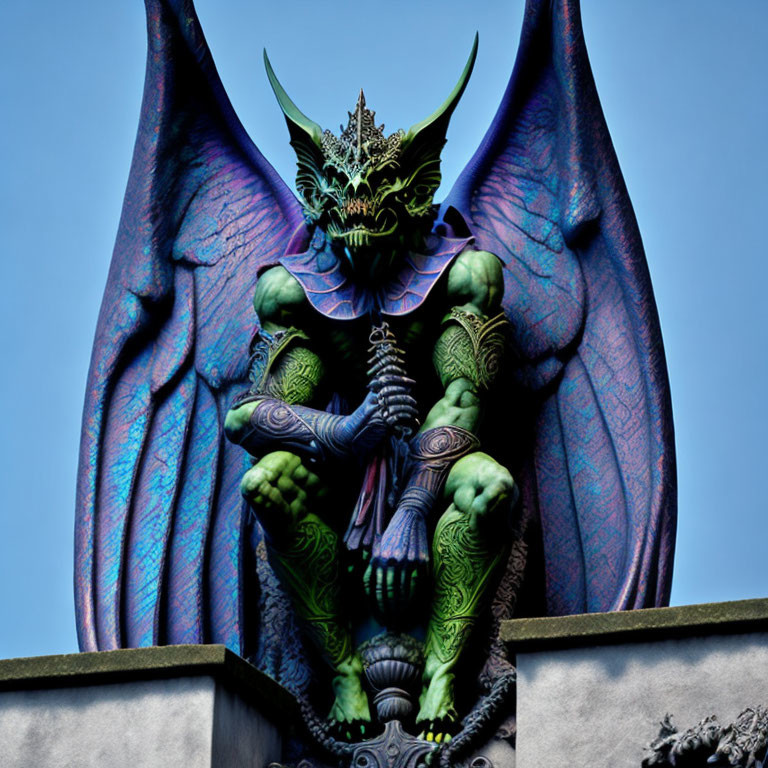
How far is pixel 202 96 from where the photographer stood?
1214 centimetres

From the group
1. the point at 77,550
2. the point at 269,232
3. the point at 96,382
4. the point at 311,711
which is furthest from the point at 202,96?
the point at 311,711

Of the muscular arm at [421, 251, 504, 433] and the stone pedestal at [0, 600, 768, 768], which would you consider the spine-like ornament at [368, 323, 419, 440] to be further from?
the stone pedestal at [0, 600, 768, 768]

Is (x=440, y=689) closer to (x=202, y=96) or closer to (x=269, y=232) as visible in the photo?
(x=269, y=232)

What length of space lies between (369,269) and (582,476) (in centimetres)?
154

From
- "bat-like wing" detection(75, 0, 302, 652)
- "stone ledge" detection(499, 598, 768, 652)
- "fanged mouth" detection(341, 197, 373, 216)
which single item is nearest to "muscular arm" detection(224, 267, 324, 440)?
"fanged mouth" detection(341, 197, 373, 216)

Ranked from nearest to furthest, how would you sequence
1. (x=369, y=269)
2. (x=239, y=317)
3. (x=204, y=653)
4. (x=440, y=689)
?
(x=204, y=653), (x=440, y=689), (x=369, y=269), (x=239, y=317)

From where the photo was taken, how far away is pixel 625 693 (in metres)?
9.07

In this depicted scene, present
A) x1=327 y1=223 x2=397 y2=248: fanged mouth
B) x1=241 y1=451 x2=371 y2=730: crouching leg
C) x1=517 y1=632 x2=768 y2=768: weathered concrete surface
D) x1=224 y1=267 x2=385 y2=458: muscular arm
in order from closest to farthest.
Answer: x1=517 y1=632 x2=768 y2=768: weathered concrete surface → x1=241 y1=451 x2=371 y2=730: crouching leg → x1=224 y1=267 x2=385 y2=458: muscular arm → x1=327 y1=223 x2=397 y2=248: fanged mouth

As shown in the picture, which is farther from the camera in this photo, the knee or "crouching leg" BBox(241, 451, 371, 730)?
"crouching leg" BBox(241, 451, 371, 730)

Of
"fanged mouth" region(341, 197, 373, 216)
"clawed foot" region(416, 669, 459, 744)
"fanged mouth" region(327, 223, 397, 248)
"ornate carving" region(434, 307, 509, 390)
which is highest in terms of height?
"fanged mouth" region(341, 197, 373, 216)

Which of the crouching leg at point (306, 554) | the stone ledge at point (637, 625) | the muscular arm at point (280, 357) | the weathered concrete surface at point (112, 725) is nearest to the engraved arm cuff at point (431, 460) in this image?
A: the crouching leg at point (306, 554)

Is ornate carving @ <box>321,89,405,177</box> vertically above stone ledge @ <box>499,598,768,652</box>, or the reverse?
ornate carving @ <box>321,89,405,177</box>

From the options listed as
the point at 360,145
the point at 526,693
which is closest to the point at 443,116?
the point at 360,145

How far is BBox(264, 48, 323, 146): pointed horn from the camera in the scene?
11.3m
